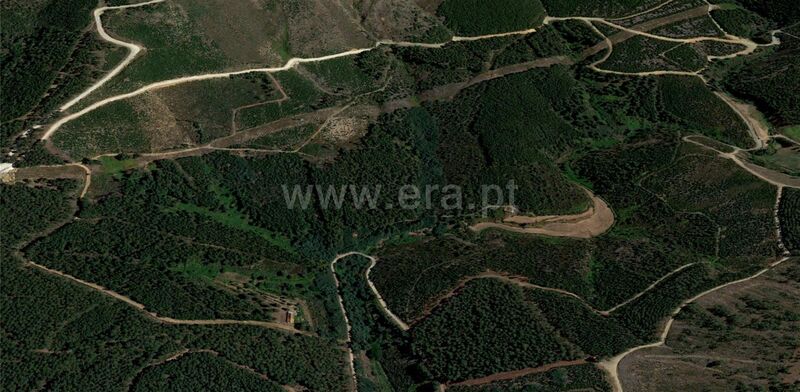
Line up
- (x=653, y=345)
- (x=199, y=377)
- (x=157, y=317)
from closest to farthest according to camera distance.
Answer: (x=199, y=377) < (x=653, y=345) < (x=157, y=317)

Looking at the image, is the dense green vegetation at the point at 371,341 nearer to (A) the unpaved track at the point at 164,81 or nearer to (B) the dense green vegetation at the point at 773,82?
(A) the unpaved track at the point at 164,81

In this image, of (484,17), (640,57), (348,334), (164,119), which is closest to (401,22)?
(484,17)

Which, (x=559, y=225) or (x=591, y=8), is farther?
(x=591, y=8)

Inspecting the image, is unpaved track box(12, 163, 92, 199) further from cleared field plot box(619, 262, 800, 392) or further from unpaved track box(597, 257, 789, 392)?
cleared field plot box(619, 262, 800, 392)

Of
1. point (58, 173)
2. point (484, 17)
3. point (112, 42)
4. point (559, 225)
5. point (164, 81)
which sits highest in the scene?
point (112, 42)

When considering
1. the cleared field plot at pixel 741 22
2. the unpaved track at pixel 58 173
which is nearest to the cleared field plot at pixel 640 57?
the cleared field plot at pixel 741 22

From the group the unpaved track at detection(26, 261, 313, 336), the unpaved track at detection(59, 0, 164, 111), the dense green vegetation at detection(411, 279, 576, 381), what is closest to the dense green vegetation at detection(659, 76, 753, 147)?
the dense green vegetation at detection(411, 279, 576, 381)

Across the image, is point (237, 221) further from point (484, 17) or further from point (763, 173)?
point (763, 173)
